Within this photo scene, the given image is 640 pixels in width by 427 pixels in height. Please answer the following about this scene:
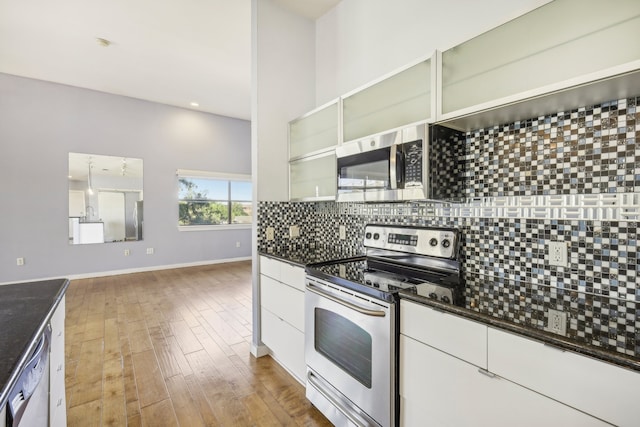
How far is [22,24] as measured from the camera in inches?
127

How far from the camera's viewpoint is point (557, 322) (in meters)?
0.99

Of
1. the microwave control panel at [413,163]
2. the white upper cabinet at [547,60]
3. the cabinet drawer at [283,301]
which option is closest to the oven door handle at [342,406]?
the cabinet drawer at [283,301]

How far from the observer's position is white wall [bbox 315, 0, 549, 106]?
1.65 metres

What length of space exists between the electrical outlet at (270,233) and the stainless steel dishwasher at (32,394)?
157 centimetres

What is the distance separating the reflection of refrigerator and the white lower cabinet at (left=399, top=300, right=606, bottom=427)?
5.70 m

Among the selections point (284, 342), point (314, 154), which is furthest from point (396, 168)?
point (284, 342)

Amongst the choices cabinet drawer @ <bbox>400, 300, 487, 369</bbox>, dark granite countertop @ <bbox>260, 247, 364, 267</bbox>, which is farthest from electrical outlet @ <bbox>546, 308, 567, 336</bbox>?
dark granite countertop @ <bbox>260, 247, 364, 267</bbox>

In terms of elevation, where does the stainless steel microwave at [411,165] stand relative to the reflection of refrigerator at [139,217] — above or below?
above

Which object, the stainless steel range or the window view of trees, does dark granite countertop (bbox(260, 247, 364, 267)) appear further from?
the window view of trees

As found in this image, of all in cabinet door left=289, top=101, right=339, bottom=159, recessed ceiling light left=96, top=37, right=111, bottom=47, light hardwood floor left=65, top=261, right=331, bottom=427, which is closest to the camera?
light hardwood floor left=65, top=261, right=331, bottom=427

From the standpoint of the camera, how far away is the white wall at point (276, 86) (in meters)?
2.56

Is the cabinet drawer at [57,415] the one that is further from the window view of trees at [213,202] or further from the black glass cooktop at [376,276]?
the window view of trees at [213,202]

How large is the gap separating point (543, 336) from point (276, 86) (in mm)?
2559

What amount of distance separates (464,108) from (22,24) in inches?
182
